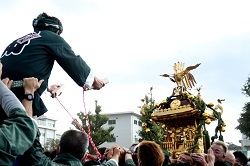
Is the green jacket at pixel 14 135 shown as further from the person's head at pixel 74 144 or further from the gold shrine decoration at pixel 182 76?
the gold shrine decoration at pixel 182 76

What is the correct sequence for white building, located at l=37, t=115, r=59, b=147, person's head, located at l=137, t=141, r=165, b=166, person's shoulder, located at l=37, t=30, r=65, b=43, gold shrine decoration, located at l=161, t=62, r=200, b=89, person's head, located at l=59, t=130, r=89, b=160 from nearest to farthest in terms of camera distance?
person's head, located at l=59, t=130, r=89, b=160, person's shoulder, located at l=37, t=30, r=65, b=43, person's head, located at l=137, t=141, r=165, b=166, gold shrine decoration, located at l=161, t=62, r=200, b=89, white building, located at l=37, t=115, r=59, b=147

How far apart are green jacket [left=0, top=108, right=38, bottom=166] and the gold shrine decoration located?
936 centimetres

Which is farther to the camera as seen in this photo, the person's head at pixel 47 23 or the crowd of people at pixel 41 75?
the person's head at pixel 47 23

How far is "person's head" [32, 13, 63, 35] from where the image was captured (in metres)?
2.61

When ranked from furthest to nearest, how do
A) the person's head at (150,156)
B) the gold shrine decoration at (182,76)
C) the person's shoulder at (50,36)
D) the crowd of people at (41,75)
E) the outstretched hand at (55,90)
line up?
the gold shrine decoration at (182,76)
the person's head at (150,156)
the outstretched hand at (55,90)
the person's shoulder at (50,36)
the crowd of people at (41,75)

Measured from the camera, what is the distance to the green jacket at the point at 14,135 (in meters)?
1.42

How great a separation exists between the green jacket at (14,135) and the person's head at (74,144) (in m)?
0.81

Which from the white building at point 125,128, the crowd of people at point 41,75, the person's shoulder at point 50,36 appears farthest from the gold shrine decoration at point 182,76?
the white building at point 125,128

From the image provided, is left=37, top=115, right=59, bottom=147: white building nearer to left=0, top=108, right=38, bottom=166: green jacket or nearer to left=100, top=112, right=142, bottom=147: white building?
left=100, top=112, right=142, bottom=147: white building

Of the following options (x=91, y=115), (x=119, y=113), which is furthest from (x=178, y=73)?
(x=119, y=113)

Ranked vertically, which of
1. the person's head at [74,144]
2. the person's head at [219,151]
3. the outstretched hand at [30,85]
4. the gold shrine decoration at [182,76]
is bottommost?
the person's head at [219,151]

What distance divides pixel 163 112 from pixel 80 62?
7.88 metres

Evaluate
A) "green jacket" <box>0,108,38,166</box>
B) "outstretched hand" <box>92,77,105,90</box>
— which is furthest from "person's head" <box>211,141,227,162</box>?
"green jacket" <box>0,108,38,166</box>

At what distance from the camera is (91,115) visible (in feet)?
97.7
